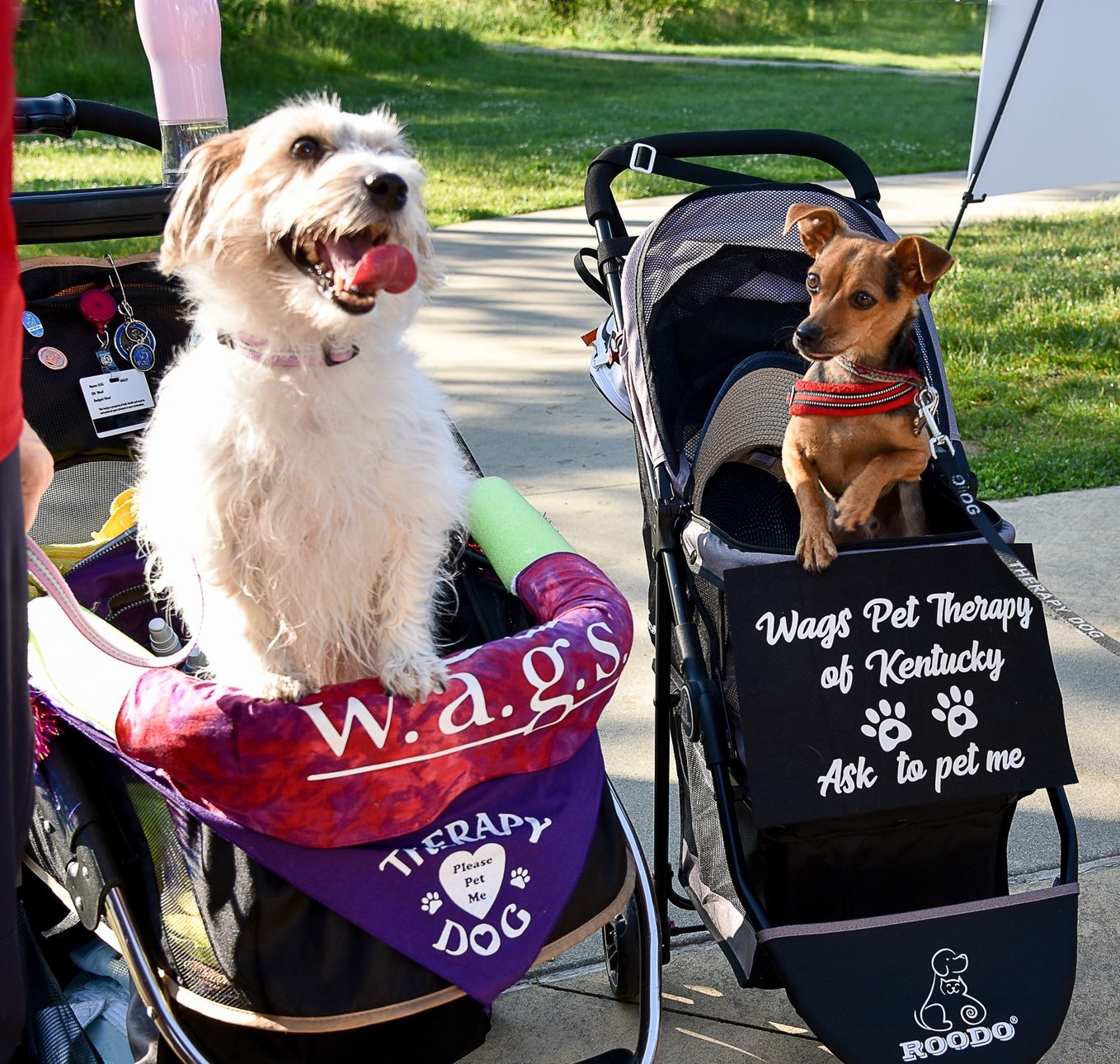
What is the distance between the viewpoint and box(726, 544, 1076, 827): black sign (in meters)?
2.24

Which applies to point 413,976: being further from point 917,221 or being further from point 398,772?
point 917,221

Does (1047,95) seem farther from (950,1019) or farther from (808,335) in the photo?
(950,1019)

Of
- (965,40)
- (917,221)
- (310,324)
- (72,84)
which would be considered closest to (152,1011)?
(310,324)

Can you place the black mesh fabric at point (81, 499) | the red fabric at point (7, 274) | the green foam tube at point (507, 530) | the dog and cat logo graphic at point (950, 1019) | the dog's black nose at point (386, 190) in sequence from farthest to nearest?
the black mesh fabric at point (81, 499)
the green foam tube at point (507, 530)
the dog and cat logo graphic at point (950, 1019)
the dog's black nose at point (386, 190)
the red fabric at point (7, 274)

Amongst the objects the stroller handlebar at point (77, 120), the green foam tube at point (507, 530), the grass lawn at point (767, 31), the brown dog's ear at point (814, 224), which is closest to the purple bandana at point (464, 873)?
the green foam tube at point (507, 530)

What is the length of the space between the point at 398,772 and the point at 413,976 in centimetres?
32

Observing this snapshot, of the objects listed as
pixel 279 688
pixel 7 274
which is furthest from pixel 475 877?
pixel 7 274

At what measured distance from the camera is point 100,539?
8.71 ft

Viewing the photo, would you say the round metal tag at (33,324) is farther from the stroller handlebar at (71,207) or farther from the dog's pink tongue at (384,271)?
the dog's pink tongue at (384,271)

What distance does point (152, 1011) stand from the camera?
6.17 ft

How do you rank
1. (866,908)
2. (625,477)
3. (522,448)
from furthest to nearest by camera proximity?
(522,448) < (625,477) < (866,908)

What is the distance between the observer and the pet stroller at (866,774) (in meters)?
2.17

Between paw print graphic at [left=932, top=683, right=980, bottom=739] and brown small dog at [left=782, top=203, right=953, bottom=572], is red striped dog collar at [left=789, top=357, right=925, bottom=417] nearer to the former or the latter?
brown small dog at [left=782, top=203, right=953, bottom=572]

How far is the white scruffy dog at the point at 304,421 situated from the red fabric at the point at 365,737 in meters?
0.07
